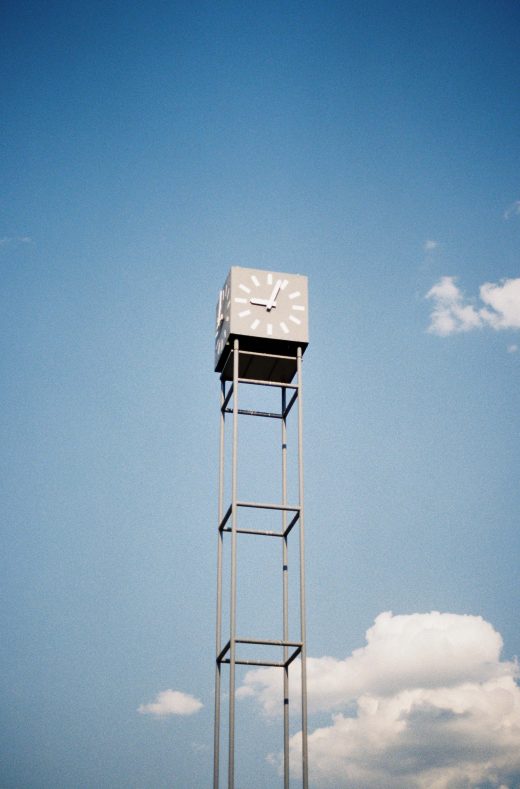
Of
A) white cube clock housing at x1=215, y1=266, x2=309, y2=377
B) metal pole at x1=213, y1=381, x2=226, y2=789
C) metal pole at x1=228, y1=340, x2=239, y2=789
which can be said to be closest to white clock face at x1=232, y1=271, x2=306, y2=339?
white cube clock housing at x1=215, y1=266, x2=309, y2=377

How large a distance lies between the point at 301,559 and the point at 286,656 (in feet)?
7.92

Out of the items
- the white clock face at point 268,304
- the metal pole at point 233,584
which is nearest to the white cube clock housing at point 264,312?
the white clock face at point 268,304

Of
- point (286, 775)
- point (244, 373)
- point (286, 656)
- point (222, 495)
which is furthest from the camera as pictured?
point (244, 373)

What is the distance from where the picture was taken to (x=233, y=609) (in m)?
24.4

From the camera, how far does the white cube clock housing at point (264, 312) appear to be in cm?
2748

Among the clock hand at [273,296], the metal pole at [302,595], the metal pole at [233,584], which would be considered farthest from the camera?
the clock hand at [273,296]

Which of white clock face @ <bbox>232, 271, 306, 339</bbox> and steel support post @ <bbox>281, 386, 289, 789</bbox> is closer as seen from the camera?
steel support post @ <bbox>281, 386, 289, 789</bbox>

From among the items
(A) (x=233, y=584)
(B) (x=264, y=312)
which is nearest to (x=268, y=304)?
(B) (x=264, y=312)

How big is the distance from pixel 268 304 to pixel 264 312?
243 mm

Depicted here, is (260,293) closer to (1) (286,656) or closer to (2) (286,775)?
(1) (286,656)

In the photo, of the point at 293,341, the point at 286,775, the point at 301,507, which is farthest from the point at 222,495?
the point at 286,775

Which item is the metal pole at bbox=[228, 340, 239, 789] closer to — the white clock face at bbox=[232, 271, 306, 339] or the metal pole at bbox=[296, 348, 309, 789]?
the white clock face at bbox=[232, 271, 306, 339]

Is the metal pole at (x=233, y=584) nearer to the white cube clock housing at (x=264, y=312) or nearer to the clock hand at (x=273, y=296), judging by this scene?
the white cube clock housing at (x=264, y=312)

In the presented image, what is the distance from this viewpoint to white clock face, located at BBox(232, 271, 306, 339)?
27.5m
